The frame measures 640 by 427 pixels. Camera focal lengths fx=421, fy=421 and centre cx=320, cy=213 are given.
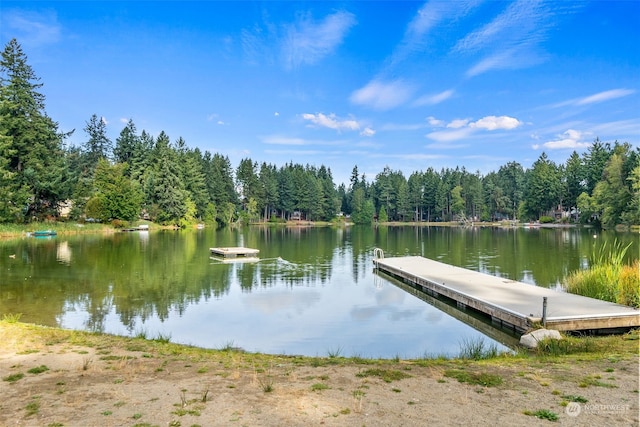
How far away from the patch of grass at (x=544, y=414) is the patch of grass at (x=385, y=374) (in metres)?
1.90

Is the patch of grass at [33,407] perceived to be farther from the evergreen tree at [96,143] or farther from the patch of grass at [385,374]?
the evergreen tree at [96,143]

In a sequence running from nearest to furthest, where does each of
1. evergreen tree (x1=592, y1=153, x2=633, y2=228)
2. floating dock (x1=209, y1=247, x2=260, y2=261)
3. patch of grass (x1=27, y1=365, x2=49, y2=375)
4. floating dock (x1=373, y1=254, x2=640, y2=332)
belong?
patch of grass (x1=27, y1=365, x2=49, y2=375) < floating dock (x1=373, y1=254, x2=640, y2=332) < floating dock (x1=209, y1=247, x2=260, y2=261) < evergreen tree (x1=592, y1=153, x2=633, y2=228)

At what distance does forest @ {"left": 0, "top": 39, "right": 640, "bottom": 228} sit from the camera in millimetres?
44188

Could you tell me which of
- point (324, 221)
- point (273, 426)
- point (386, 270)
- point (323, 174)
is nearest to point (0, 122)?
point (386, 270)

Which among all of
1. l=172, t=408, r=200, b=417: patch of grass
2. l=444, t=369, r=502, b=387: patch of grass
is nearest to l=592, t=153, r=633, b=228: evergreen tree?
l=444, t=369, r=502, b=387: patch of grass

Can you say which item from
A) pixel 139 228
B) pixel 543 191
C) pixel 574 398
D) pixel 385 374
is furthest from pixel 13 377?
pixel 543 191

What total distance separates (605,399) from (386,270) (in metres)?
17.3

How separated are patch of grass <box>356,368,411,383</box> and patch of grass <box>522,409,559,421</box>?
74.8 inches

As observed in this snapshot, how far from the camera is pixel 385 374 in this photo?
6.59 metres

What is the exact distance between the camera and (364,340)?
10.5m

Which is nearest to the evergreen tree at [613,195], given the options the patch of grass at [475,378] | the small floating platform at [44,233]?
the patch of grass at [475,378]

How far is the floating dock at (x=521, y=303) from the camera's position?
402 inches

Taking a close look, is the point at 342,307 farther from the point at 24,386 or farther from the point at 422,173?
the point at 422,173

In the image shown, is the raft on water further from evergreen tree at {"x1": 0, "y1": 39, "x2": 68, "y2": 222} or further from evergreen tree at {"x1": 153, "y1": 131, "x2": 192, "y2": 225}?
evergreen tree at {"x1": 153, "y1": 131, "x2": 192, "y2": 225}
